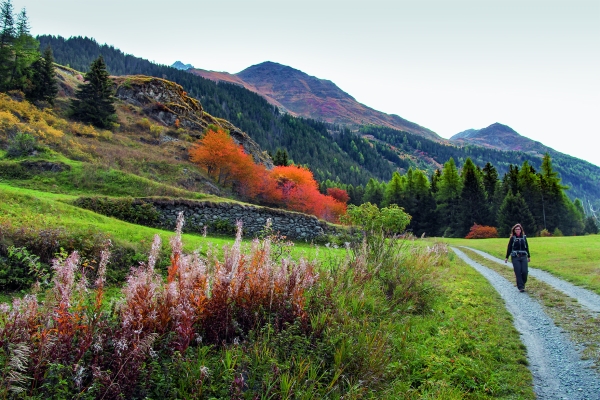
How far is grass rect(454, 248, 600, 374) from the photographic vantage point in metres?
5.66

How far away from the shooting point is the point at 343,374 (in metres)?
3.97

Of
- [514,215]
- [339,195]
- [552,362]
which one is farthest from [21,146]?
[339,195]

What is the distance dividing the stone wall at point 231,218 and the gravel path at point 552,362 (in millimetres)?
11616

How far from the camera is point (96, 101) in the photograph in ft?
134

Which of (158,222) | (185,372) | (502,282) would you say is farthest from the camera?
(158,222)

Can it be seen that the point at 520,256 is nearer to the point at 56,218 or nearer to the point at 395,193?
the point at 56,218

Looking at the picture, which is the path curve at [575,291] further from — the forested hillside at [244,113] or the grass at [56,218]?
the forested hillside at [244,113]

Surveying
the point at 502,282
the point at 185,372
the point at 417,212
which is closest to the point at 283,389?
the point at 185,372

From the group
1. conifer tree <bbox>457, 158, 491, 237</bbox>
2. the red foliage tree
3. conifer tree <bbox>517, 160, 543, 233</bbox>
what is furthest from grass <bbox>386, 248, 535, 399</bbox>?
the red foliage tree

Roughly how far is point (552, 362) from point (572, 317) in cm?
303

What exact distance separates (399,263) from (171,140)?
139 feet

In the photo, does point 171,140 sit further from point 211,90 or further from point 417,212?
point 211,90

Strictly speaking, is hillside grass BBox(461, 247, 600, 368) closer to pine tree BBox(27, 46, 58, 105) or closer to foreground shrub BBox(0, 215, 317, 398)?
foreground shrub BBox(0, 215, 317, 398)

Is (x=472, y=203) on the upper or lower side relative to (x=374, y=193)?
upper
